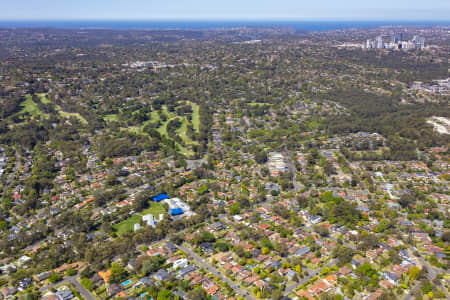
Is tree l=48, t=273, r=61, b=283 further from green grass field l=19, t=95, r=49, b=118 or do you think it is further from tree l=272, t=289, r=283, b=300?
green grass field l=19, t=95, r=49, b=118

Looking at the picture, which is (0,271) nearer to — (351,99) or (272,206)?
(272,206)

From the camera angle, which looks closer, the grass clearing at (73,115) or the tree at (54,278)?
the tree at (54,278)

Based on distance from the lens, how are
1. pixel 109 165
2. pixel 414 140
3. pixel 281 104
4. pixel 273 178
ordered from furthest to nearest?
pixel 281 104 < pixel 414 140 < pixel 109 165 < pixel 273 178

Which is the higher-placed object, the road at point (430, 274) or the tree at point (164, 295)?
the tree at point (164, 295)

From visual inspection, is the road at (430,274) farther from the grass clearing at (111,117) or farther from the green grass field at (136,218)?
the grass clearing at (111,117)

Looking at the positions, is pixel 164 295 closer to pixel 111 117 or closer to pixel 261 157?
pixel 261 157

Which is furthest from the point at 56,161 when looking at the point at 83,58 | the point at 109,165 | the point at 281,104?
the point at 83,58

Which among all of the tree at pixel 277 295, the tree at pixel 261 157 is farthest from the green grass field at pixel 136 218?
the tree at pixel 261 157

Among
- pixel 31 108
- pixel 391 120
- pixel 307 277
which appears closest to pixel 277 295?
pixel 307 277
